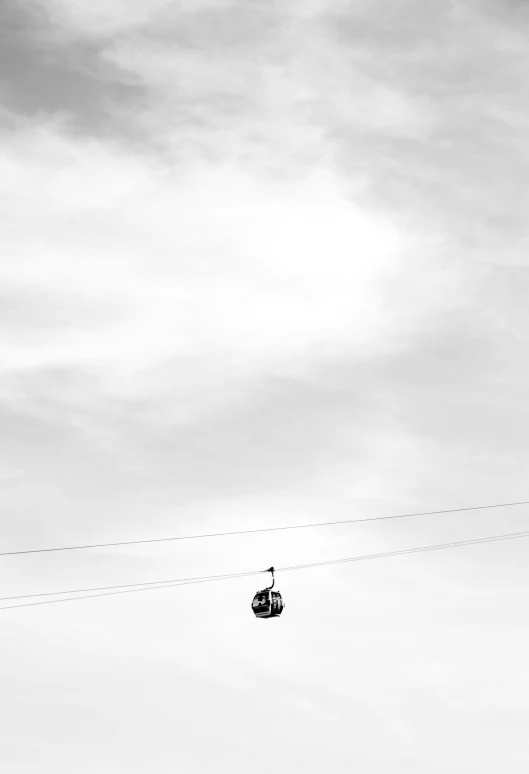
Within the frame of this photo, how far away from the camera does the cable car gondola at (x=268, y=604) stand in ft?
226

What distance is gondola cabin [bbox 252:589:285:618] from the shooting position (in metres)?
68.9

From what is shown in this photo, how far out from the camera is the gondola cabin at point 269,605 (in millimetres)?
68938

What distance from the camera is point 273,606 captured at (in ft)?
226

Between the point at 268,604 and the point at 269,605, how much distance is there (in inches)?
4.0

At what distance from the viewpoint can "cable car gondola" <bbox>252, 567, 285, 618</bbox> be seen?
6894 centimetres

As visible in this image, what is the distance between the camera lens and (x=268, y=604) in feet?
227

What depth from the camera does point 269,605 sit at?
6900 cm
